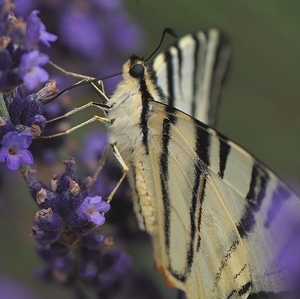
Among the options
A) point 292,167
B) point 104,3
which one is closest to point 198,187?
point 104,3

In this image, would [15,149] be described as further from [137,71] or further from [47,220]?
[137,71]

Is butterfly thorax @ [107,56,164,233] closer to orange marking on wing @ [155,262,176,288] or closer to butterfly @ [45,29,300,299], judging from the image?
butterfly @ [45,29,300,299]

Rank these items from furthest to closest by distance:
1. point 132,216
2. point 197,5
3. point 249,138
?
point 249,138 < point 197,5 < point 132,216

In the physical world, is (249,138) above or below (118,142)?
below

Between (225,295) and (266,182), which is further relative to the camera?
(225,295)

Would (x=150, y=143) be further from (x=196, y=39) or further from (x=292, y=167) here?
(x=292, y=167)

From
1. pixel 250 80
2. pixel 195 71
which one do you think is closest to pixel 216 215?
pixel 195 71
